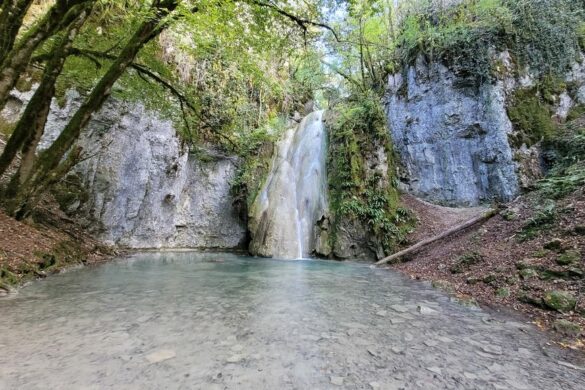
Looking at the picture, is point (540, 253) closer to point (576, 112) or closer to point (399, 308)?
point (399, 308)

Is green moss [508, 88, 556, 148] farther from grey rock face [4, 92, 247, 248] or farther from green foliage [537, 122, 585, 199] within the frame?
grey rock face [4, 92, 247, 248]

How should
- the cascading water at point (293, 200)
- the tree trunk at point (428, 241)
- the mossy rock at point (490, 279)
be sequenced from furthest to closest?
the cascading water at point (293, 200)
the tree trunk at point (428, 241)
the mossy rock at point (490, 279)

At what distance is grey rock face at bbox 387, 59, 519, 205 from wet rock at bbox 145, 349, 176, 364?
11527 millimetres

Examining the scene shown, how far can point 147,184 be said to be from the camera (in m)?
11.1

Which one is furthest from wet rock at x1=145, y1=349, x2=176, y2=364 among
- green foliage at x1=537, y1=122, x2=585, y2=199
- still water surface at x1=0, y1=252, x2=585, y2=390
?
green foliage at x1=537, y1=122, x2=585, y2=199

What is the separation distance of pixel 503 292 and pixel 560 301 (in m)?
0.79

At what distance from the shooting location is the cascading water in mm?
11148

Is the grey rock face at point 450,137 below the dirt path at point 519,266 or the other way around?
the other way around

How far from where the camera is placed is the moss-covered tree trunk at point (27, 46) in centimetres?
469

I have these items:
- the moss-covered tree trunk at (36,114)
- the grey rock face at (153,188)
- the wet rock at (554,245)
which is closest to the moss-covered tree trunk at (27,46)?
the moss-covered tree trunk at (36,114)

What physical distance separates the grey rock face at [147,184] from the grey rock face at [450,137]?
7.80 meters

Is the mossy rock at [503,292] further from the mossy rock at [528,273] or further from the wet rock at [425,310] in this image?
the wet rock at [425,310]

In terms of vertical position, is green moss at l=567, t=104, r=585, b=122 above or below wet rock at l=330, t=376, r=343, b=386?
above

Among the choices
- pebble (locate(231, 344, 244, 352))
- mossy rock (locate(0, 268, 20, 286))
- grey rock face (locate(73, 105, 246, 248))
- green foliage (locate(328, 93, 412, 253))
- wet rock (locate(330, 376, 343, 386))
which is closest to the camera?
wet rock (locate(330, 376, 343, 386))
